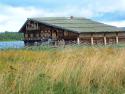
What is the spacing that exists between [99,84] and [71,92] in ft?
3.39

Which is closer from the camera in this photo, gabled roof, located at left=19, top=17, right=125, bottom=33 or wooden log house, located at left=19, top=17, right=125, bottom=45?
wooden log house, located at left=19, top=17, right=125, bottom=45

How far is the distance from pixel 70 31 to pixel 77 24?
5427 mm

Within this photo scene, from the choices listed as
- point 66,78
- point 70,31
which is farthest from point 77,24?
point 66,78

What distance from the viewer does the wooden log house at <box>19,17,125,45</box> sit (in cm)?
4900

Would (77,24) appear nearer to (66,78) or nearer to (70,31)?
(70,31)

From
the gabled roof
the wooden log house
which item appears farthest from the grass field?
the gabled roof

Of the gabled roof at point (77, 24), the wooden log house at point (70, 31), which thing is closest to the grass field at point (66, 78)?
the wooden log house at point (70, 31)

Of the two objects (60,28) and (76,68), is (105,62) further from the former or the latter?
(60,28)

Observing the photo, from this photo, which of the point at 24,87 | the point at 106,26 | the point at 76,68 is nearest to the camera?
the point at 24,87

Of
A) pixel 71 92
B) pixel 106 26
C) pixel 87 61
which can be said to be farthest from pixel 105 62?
pixel 106 26

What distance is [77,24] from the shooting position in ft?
177

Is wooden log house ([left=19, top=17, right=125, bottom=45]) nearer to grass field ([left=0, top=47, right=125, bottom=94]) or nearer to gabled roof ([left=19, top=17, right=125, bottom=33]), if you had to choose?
gabled roof ([left=19, top=17, right=125, bottom=33])

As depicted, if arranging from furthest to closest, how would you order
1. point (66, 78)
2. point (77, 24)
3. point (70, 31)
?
point (77, 24)
point (70, 31)
point (66, 78)

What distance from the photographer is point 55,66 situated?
991 cm
